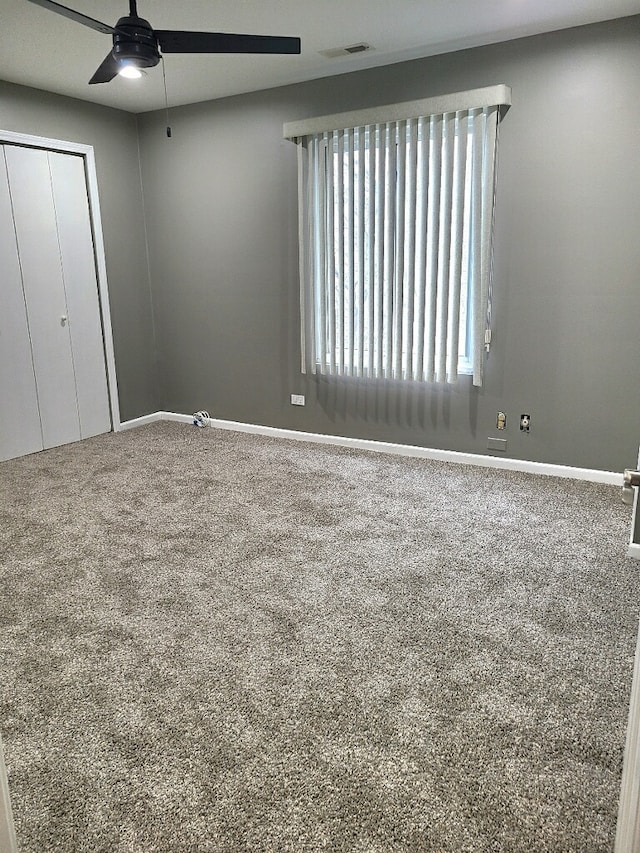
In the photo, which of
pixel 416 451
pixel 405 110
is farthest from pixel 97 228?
pixel 416 451

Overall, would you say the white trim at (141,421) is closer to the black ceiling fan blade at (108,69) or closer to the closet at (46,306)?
the closet at (46,306)

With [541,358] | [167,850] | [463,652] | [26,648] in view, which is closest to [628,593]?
[463,652]

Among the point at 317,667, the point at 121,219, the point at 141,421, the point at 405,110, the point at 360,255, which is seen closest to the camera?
the point at 317,667

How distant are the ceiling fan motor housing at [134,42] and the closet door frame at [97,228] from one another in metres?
2.27

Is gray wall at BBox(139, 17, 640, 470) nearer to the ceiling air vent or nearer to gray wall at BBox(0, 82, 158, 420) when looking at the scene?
gray wall at BBox(0, 82, 158, 420)

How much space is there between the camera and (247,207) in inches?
189

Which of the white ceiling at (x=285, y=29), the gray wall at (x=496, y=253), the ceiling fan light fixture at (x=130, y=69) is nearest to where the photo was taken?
the ceiling fan light fixture at (x=130, y=69)

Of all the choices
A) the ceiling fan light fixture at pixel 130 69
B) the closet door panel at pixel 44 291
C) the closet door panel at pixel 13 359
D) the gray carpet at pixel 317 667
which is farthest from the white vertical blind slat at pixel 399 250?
the closet door panel at pixel 13 359

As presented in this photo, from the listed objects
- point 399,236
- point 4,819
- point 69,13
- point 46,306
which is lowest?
point 4,819

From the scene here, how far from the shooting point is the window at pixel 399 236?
3820 millimetres

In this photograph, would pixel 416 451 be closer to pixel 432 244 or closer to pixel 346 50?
pixel 432 244

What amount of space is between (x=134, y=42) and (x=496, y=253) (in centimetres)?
241

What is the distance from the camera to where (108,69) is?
111 inches

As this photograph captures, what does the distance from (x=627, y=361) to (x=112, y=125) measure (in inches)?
172
